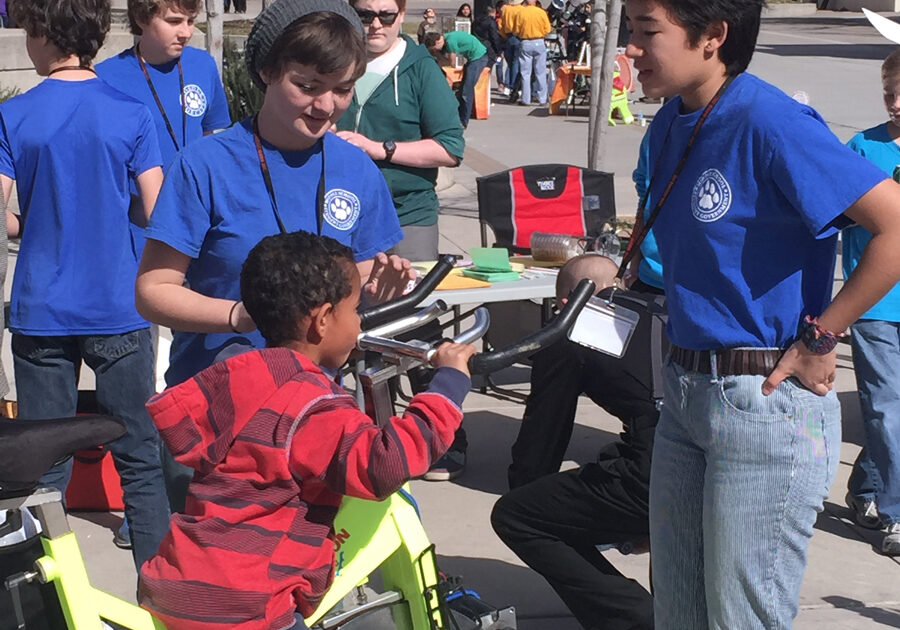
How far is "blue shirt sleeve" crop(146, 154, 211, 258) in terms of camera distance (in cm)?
295

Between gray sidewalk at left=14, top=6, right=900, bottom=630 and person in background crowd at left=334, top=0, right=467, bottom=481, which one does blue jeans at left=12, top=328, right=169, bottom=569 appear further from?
person in background crowd at left=334, top=0, right=467, bottom=481

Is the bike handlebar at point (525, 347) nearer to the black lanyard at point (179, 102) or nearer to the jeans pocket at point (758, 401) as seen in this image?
the jeans pocket at point (758, 401)

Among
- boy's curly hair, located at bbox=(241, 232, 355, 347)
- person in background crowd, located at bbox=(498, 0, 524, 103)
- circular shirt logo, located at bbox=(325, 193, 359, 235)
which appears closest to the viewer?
boy's curly hair, located at bbox=(241, 232, 355, 347)

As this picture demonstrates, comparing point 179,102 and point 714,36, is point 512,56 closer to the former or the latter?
point 179,102

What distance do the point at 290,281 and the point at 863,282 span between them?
44.2 inches

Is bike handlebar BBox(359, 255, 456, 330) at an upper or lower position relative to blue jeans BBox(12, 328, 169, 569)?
upper

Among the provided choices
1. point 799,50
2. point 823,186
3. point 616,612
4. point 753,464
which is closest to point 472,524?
point 616,612

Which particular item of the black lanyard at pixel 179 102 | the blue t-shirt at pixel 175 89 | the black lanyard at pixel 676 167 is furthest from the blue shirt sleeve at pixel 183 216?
the black lanyard at pixel 179 102

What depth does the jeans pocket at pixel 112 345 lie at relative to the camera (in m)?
4.04

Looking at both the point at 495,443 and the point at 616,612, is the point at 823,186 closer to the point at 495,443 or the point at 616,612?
the point at 616,612

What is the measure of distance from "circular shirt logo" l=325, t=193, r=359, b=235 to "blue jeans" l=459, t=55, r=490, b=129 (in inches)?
562

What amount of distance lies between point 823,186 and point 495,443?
12.5ft

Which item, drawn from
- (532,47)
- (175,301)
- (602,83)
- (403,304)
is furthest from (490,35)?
(403,304)

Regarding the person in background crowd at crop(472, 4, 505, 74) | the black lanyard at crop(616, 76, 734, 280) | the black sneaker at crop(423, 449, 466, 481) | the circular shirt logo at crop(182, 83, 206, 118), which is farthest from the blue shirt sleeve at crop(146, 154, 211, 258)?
the person in background crowd at crop(472, 4, 505, 74)
